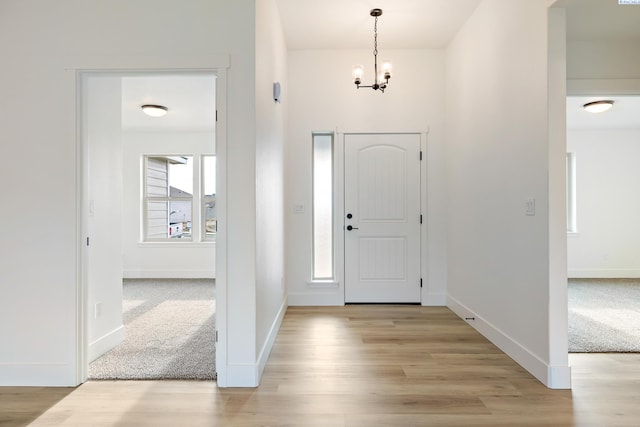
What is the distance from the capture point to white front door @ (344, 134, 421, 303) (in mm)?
4438

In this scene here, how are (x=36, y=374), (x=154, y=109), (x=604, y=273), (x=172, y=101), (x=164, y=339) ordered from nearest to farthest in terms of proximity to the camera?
(x=36, y=374) → (x=164, y=339) → (x=172, y=101) → (x=154, y=109) → (x=604, y=273)

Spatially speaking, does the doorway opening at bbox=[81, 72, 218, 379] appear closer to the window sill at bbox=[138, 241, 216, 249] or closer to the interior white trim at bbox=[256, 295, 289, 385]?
the window sill at bbox=[138, 241, 216, 249]

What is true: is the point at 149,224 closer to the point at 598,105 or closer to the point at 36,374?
the point at 36,374

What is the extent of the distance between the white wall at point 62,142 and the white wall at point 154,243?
4069 millimetres

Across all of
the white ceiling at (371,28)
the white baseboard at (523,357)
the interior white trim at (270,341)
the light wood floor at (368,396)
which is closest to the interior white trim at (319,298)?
the interior white trim at (270,341)

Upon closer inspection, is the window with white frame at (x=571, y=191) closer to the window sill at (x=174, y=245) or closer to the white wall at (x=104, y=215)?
the window sill at (x=174, y=245)

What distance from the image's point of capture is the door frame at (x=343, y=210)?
4414 millimetres

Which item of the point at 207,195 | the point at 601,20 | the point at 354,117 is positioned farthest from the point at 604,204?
the point at 207,195

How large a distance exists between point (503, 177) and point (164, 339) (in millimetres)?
3236

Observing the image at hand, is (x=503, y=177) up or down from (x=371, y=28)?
down

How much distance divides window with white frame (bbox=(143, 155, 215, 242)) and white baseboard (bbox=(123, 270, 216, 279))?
1.87 ft

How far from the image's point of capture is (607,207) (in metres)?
6.27

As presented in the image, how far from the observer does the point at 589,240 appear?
630 cm

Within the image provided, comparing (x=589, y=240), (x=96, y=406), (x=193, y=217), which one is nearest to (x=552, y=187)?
(x=96, y=406)
